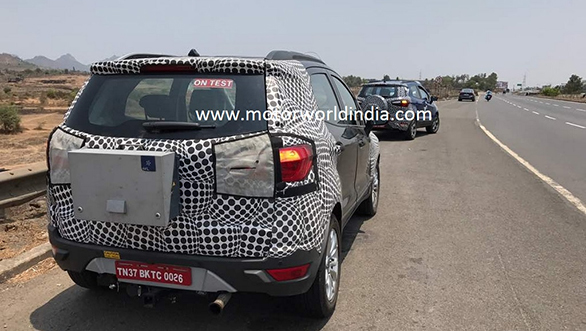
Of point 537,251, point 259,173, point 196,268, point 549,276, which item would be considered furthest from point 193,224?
point 537,251

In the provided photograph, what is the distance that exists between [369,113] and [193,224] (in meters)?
2.73

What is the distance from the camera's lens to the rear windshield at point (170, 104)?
8.87 ft

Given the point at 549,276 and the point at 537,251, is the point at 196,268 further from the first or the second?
the point at 537,251

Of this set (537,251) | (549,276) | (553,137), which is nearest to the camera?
(549,276)

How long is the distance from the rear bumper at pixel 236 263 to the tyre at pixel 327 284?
21 cm

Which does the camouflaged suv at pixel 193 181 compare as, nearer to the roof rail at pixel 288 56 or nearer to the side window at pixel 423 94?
the roof rail at pixel 288 56

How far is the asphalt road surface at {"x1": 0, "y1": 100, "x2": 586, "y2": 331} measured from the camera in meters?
3.26

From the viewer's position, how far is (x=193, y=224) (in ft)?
8.68

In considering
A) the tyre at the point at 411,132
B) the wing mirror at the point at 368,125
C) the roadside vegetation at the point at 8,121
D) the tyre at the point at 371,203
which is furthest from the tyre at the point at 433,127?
the roadside vegetation at the point at 8,121

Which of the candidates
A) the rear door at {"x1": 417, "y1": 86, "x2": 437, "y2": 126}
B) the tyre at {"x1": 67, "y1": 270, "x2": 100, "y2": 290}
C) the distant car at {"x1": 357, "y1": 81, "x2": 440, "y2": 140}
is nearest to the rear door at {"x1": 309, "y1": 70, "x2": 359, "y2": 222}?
the tyre at {"x1": 67, "y1": 270, "x2": 100, "y2": 290}

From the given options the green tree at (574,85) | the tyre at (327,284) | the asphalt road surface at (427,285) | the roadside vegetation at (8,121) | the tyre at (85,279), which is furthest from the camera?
the green tree at (574,85)

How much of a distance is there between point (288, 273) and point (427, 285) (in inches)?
66.8

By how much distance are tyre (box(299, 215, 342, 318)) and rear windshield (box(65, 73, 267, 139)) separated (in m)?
1.02

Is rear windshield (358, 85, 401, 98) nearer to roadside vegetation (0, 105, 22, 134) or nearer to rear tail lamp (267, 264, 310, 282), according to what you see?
rear tail lamp (267, 264, 310, 282)
